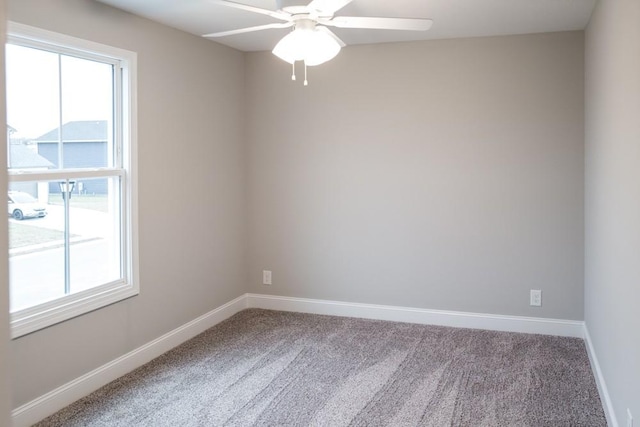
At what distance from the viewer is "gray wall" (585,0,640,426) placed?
231 cm

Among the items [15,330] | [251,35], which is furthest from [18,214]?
[251,35]

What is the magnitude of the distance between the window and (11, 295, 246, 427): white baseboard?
1.32ft

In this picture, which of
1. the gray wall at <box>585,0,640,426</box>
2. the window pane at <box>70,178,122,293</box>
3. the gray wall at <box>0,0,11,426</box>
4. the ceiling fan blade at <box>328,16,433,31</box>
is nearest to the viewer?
the gray wall at <box>0,0,11,426</box>

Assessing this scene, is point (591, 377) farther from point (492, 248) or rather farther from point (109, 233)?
point (109, 233)

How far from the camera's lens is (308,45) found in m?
3.01

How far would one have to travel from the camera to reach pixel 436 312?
15.7 feet

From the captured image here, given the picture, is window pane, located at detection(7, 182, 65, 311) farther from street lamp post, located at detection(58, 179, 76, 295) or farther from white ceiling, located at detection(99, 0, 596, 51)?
white ceiling, located at detection(99, 0, 596, 51)

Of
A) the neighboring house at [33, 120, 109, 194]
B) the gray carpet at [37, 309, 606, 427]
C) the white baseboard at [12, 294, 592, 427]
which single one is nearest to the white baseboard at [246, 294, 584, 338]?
the white baseboard at [12, 294, 592, 427]

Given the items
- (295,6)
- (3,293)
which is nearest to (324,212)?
(295,6)

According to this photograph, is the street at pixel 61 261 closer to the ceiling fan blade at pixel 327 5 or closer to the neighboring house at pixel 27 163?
the neighboring house at pixel 27 163

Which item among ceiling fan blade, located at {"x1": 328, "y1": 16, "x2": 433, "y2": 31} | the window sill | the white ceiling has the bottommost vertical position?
the window sill

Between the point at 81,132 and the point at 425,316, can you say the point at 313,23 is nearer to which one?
the point at 81,132

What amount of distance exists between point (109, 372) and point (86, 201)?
1.07 m

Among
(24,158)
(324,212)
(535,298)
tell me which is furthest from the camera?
(324,212)
